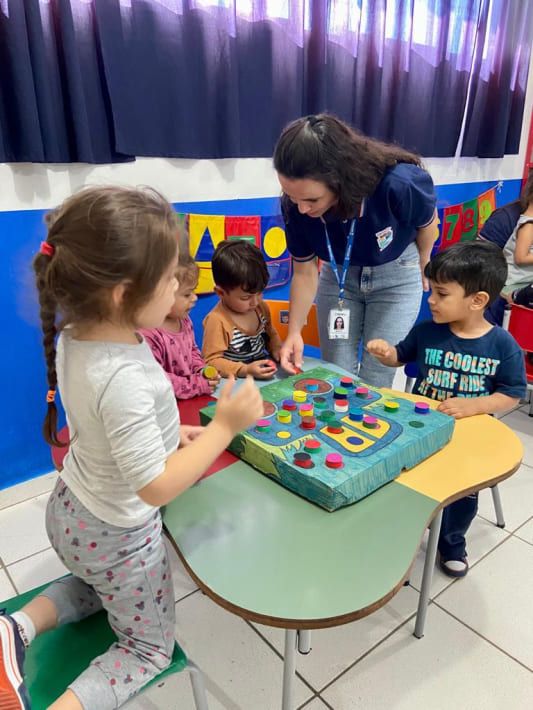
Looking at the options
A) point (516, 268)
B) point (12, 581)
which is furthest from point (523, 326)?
point (12, 581)

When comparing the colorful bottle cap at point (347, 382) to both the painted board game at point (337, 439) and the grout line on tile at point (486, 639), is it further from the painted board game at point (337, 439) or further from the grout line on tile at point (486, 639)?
the grout line on tile at point (486, 639)

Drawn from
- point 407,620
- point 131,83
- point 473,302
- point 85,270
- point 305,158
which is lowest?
point 407,620

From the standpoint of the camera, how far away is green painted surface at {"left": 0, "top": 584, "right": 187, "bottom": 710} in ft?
2.53

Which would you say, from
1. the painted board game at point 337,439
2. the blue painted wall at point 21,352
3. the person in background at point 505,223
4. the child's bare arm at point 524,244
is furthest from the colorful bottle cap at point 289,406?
the child's bare arm at point 524,244

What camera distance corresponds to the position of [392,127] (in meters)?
2.67

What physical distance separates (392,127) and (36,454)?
2409mm

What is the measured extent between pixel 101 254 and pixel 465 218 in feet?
10.6

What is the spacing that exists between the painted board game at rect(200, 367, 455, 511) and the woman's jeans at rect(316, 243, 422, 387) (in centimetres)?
53

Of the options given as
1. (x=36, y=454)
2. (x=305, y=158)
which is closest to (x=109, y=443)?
(x=305, y=158)

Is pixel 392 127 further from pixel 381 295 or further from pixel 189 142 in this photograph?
pixel 381 295

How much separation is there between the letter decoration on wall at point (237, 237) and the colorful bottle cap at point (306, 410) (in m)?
1.24

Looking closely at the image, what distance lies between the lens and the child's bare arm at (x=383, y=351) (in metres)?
1.52

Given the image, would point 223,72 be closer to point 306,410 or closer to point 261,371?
point 261,371

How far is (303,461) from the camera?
891 mm
